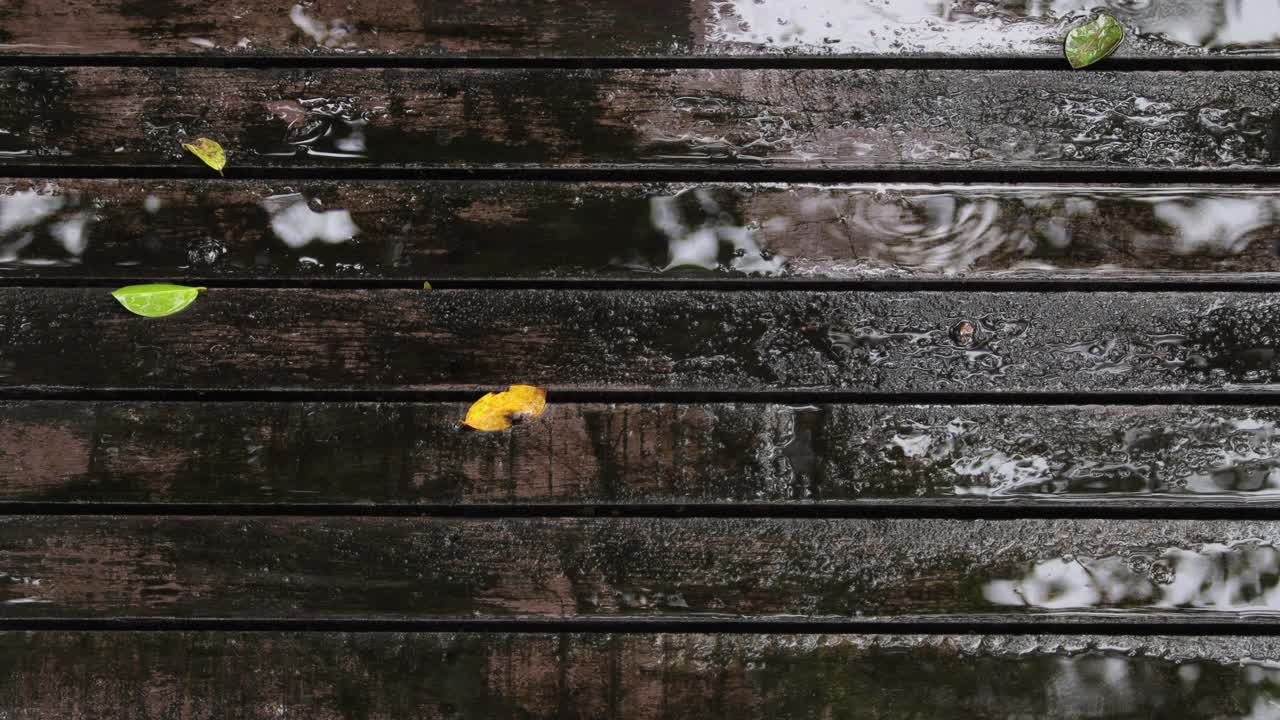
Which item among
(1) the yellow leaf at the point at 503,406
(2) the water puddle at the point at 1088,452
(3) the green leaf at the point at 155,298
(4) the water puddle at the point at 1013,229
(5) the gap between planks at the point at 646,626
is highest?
(4) the water puddle at the point at 1013,229

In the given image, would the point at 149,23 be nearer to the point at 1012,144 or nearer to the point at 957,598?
the point at 1012,144

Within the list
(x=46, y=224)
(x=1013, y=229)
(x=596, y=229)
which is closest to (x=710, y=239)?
(x=596, y=229)

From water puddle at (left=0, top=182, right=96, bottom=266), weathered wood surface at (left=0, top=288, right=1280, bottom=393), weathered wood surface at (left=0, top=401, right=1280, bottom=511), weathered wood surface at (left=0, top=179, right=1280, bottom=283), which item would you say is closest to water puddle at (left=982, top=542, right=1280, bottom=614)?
weathered wood surface at (left=0, top=401, right=1280, bottom=511)

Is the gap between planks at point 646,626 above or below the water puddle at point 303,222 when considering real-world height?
below

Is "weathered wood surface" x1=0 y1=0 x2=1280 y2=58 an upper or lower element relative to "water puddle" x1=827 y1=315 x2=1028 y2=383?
upper

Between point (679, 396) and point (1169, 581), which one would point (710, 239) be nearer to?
point (679, 396)

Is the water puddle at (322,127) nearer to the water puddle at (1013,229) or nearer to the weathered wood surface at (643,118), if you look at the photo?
the weathered wood surface at (643,118)

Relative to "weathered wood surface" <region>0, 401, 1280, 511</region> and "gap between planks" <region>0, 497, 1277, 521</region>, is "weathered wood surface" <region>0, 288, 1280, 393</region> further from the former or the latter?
"gap between planks" <region>0, 497, 1277, 521</region>

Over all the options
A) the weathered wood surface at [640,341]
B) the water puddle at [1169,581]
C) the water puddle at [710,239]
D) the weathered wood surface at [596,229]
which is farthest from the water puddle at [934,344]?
the water puddle at [1169,581]
